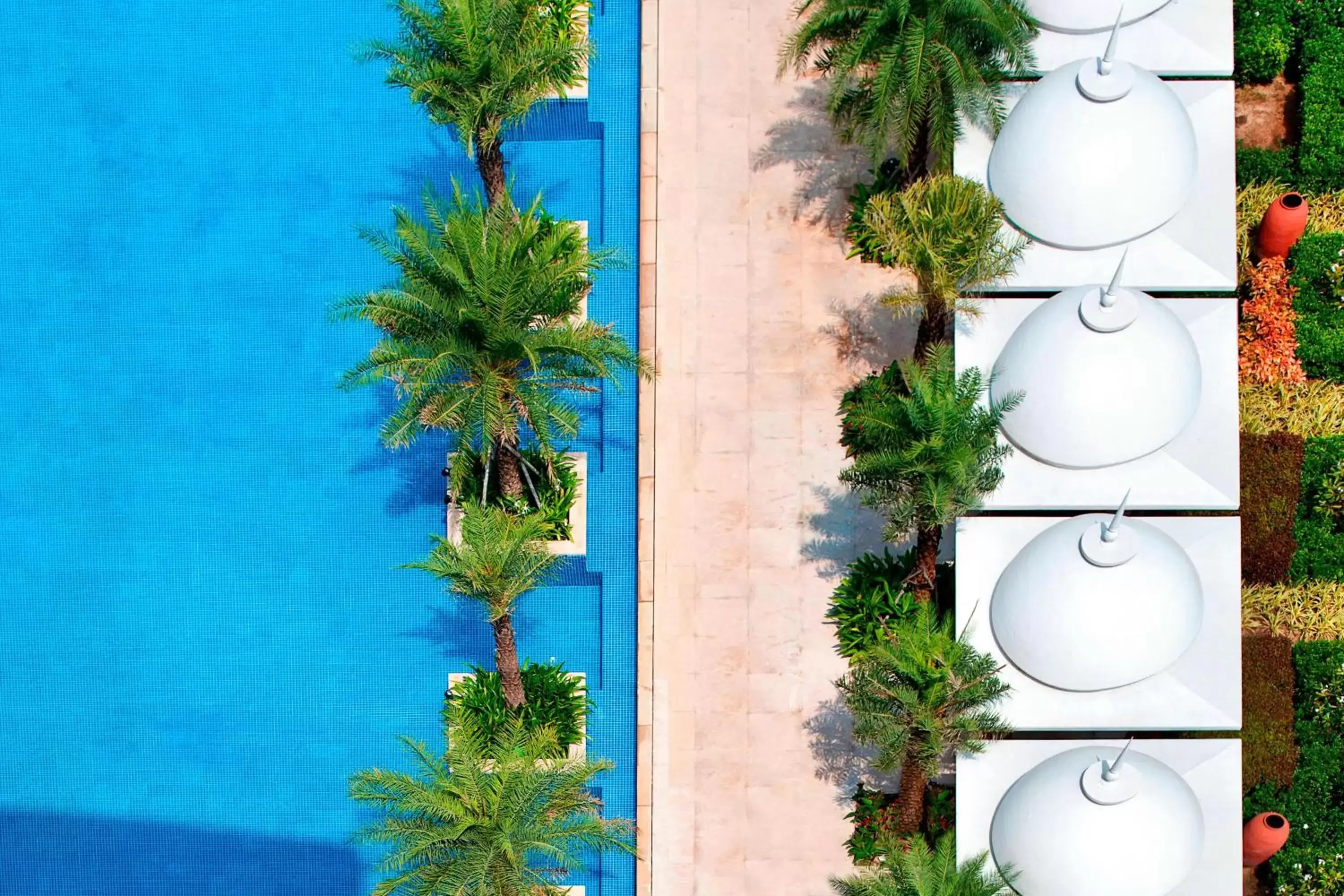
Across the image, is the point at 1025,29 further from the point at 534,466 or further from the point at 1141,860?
the point at 1141,860

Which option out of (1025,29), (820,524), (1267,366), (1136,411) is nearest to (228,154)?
(820,524)

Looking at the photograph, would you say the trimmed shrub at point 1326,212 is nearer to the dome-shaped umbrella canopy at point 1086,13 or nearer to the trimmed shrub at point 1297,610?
the dome-shaped umbrella canopy at point 1086,13

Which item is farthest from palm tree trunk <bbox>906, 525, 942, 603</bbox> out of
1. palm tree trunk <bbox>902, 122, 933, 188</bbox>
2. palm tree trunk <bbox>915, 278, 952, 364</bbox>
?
palm tree trunk <bbox>902, 122, 933, 188</bbox>

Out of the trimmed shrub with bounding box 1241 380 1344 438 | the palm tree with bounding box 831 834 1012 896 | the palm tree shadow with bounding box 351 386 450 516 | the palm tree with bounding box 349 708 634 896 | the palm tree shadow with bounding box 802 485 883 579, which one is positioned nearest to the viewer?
the palm tree with bounding box 349 708 634 896

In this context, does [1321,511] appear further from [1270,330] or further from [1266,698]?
[1266,698]

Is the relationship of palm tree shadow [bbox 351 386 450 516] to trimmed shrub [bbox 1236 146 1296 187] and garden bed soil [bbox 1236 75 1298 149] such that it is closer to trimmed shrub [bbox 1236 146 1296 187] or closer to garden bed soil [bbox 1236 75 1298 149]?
trimmed shrub [bbox 1236 146 1296 187]

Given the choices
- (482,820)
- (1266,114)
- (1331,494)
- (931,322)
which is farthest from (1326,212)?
(482,820)
